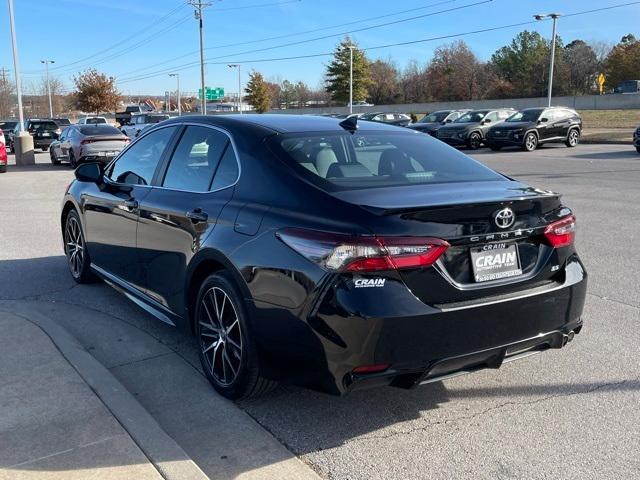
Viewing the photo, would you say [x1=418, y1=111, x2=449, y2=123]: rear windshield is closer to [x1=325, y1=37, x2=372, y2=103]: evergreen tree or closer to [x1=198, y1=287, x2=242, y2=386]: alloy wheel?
[x1=198, y1=287, x2=242, y2=386]: alloy wheel

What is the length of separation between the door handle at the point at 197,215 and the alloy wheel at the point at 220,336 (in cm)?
45

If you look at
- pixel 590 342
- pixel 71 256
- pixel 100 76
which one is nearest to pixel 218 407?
pixel 590 342

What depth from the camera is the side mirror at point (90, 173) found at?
5.80m

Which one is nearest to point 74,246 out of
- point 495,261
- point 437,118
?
point 495,261

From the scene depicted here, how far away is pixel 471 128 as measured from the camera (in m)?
28.8

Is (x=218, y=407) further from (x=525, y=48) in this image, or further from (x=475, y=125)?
(x=525, y=48)

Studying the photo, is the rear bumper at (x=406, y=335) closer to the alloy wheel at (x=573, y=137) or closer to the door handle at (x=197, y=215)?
the door handle at (x=197, y=215)

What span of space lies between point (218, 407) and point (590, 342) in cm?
281

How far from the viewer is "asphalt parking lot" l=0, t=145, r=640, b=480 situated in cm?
318

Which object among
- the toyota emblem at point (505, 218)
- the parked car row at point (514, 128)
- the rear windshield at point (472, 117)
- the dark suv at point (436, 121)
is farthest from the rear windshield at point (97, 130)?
the toyota emblem at point (505, 218)

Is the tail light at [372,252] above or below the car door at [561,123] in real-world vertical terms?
below

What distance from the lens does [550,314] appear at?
11.6ft

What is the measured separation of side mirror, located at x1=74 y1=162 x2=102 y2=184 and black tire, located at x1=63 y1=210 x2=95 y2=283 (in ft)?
2.05

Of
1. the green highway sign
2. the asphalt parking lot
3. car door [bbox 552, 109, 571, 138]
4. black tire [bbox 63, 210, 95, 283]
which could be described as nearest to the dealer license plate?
the asphalt parking lot
